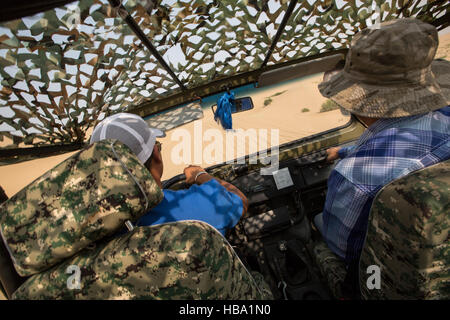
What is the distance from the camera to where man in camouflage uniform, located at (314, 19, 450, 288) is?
3.65 feet

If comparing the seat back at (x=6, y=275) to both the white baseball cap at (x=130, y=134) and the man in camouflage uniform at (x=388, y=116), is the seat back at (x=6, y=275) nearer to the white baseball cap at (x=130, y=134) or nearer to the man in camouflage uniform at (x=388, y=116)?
the white baseball cap at (x=130, y=134)

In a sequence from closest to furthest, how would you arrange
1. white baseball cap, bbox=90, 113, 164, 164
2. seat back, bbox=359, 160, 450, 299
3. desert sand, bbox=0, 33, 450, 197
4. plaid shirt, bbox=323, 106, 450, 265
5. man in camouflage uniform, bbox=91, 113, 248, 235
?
seat back, bbox=359, 160, 450, 299 → plaid shirt, bbox=323, 106, 450, 265 → man in camouflage uniform, bbox=91, 113, 248, 235 → white baseball cap, bbox=90, 113, 164, 164 → desert sand, bbox=0, 33, 450, 197

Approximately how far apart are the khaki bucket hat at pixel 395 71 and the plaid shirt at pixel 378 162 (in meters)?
0.10

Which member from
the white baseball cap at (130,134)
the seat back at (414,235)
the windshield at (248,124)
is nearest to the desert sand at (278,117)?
the windshield at (248,124)

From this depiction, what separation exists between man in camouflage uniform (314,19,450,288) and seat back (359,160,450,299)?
140 mm

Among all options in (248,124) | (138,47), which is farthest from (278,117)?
(138,47)

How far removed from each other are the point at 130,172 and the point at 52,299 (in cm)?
55

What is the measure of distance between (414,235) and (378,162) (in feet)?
1.26

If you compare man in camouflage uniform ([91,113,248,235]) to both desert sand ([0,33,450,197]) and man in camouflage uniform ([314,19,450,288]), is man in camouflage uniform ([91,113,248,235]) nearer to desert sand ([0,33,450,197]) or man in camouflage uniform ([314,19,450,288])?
man in camouflage uniform ([314,19,450,288])

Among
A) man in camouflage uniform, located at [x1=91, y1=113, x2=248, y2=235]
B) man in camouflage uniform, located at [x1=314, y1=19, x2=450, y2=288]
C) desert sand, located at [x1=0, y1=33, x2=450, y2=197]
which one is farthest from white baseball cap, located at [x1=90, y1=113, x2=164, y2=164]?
desert sand, located at [x1=0, y1=33, x2=450, y2=197]

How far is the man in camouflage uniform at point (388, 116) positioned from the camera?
3.65 feet

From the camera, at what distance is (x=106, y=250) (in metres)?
0.83

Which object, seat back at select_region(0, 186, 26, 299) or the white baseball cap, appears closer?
seat back at select_region(0, 186, 26, 299)

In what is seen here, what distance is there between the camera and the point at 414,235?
3.00ft
